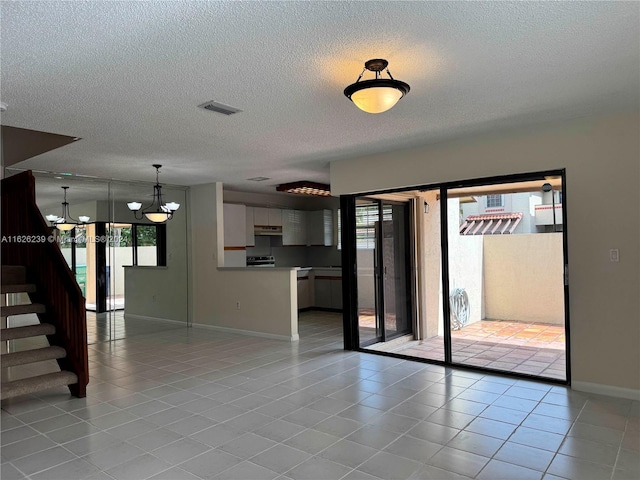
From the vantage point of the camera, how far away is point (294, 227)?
9.66 metres

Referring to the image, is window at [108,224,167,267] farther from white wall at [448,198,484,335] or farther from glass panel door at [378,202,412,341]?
white wall at [448,198,484,335]

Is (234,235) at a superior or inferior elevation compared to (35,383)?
superior

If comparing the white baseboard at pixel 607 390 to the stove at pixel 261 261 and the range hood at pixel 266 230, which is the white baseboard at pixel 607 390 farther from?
the range hood at pixel 266 230

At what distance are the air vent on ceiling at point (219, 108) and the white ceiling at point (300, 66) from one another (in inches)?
3.3

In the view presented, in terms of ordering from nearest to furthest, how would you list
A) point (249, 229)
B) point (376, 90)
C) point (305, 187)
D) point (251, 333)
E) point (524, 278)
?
point (376, 90) < point (524, 278) < point (251, 333) < point (305, 187) < point (249, 229)

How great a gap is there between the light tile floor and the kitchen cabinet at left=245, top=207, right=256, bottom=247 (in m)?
3.94

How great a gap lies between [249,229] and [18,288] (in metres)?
4.56

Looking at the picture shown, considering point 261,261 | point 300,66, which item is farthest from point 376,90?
point 261,261

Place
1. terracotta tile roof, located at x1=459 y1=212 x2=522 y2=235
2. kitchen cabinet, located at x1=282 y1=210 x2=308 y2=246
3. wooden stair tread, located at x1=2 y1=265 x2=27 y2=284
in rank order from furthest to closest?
kitchen cabinet, located at x1=282 y1=210 x2=308 y2=246, wooden stair tread, located at x1=2 y1=265 x2=27 y2=284, terracotta tile roof, located at x1=459 y1=212 x2=522 y2=235

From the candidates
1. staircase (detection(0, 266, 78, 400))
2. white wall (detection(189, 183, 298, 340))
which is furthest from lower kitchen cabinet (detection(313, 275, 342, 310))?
staircase (detection(0, 266, 78, 400))

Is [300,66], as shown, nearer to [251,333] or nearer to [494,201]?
[494,201]

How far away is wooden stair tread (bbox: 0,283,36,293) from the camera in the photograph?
439cm

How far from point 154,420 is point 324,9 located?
310 cm

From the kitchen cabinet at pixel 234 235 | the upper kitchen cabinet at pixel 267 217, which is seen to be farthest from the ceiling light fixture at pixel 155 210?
the upper kitchen cabinet at pixel 267 217
